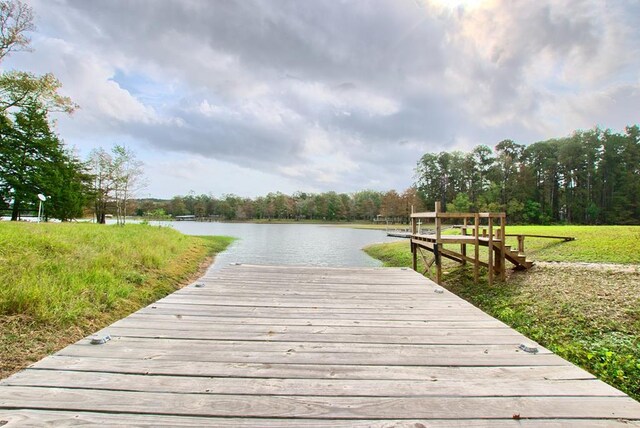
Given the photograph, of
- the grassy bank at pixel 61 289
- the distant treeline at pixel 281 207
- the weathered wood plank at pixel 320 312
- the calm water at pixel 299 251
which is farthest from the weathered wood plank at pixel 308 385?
the distant treeline at pixel 281 207

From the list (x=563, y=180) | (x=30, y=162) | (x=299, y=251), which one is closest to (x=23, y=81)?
(x=30, y=162)

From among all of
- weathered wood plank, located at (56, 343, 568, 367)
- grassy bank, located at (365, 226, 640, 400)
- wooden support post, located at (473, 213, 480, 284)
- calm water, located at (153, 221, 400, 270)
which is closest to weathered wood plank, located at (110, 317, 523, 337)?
weathered wood plank, located at (56, 343, 568, 367)

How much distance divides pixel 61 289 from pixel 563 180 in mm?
59853

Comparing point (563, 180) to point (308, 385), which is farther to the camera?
point (563, 180)

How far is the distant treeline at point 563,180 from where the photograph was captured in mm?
42844

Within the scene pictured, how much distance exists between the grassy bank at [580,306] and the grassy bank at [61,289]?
663cm

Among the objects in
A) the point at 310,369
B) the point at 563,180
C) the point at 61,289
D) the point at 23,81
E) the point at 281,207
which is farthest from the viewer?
the point at 281,207

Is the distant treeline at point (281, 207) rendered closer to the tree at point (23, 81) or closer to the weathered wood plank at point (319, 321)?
the tree at point (23, 81)

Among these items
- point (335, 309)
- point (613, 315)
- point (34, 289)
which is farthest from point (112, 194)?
point (613, 315)

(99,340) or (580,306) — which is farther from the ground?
(99,340)

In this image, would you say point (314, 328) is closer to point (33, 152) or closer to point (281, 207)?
point (33, 152)

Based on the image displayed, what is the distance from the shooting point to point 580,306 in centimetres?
532

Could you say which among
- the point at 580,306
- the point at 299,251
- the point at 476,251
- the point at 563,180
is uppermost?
the point at 563,180

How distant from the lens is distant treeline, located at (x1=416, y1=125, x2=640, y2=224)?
42.8 meters
